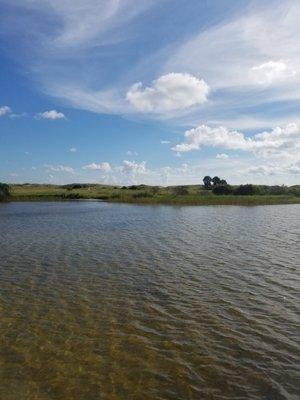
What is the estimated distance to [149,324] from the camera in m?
14.8

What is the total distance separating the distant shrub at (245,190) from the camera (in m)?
120

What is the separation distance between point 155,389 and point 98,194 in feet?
407

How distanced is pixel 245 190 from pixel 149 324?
110 m

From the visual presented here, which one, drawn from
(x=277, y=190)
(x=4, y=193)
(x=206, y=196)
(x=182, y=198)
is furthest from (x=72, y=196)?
(x=277, y=190)

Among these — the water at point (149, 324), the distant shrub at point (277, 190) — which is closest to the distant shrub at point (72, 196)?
the distant shrub at point (277, 190)

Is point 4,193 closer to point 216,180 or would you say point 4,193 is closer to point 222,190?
point 222,190

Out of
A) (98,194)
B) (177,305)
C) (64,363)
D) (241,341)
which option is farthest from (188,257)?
(98,194)

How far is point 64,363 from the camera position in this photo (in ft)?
38.6

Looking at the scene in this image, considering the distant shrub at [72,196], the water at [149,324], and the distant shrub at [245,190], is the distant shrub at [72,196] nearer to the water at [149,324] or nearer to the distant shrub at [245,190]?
the distant shrub at [245,190]

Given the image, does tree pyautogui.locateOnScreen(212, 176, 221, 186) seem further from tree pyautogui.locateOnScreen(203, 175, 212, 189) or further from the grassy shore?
the grassy shore

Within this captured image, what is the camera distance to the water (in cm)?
1057

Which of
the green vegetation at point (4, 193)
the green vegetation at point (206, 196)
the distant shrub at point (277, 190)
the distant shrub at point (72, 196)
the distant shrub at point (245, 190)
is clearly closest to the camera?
the green vegetation at point (206, 196)

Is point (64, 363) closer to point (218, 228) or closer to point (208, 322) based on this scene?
point (208, 322)

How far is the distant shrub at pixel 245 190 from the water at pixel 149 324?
3628 inches
